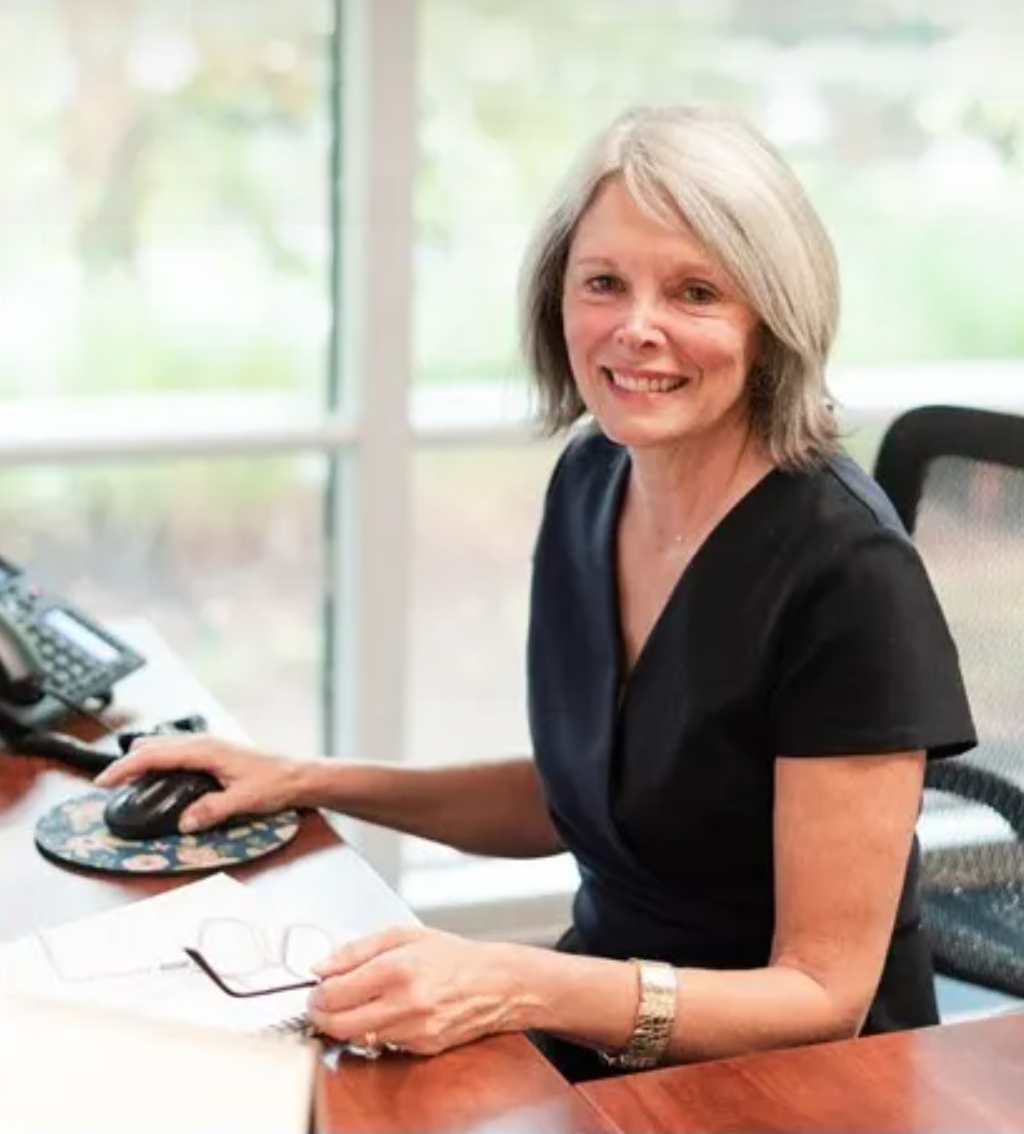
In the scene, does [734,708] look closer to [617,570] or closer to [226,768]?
[617,570]

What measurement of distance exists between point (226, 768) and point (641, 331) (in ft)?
1.76

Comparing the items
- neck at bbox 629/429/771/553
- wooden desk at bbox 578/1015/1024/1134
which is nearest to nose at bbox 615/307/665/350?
neck at bbox 629/429/771/553

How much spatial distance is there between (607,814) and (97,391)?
146 cm

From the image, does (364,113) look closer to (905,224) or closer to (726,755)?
(905,224)

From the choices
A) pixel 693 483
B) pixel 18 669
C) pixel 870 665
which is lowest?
pixel 18 669

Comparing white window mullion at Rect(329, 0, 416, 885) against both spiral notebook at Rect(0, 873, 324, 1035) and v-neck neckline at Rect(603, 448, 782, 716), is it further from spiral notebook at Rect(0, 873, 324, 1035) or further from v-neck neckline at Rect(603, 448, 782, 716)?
spiral notebook at Rect(0, 873, 324, 1035)

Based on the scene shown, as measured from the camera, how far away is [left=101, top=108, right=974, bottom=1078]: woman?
1.54 meters

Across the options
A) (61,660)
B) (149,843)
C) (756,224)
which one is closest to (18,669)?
(61,660)

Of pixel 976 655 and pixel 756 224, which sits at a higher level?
pixel 756 224

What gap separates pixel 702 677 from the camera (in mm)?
1705

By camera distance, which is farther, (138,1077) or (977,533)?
(977,533)

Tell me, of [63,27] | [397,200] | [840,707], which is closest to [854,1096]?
[840,707]

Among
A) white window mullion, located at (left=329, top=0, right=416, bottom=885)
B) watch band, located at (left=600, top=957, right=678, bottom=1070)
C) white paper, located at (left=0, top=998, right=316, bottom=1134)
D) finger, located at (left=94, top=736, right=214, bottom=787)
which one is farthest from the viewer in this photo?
white window mullion, located at (left=329, top=0, right=416, bottom=885)

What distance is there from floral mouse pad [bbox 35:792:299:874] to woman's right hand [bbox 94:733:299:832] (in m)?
0.02
